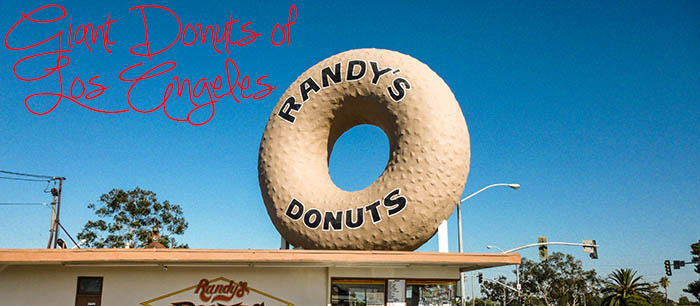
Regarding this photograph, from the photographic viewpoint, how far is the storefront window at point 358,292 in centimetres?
920

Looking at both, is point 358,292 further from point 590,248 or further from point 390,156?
point 590,248

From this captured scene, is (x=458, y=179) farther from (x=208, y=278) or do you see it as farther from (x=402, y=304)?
(x=208, y=278)

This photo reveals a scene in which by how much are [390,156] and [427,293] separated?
251 centimetres

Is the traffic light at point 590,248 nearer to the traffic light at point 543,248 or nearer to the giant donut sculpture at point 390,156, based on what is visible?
the traffic light at point 543,248

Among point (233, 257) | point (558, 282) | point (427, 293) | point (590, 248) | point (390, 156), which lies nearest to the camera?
point (233, 257)

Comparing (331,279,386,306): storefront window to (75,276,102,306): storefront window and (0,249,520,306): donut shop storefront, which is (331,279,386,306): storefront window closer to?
(0,249,520,306): donut shop storefront

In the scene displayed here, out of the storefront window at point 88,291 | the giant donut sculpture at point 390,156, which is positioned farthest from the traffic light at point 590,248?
the storefront window at point 88,291

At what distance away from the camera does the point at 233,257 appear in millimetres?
8273

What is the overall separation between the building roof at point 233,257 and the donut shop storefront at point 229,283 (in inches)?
11.3

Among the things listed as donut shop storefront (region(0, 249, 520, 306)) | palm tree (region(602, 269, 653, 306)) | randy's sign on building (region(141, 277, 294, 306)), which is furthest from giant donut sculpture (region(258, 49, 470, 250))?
palm tree (region(602, 269, 653, 306))

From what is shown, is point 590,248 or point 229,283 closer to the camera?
point 229,283

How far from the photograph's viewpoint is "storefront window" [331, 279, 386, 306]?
9.20 metres

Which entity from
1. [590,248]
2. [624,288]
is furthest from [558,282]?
[590,248]

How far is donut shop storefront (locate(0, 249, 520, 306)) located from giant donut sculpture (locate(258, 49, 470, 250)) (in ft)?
1.90
